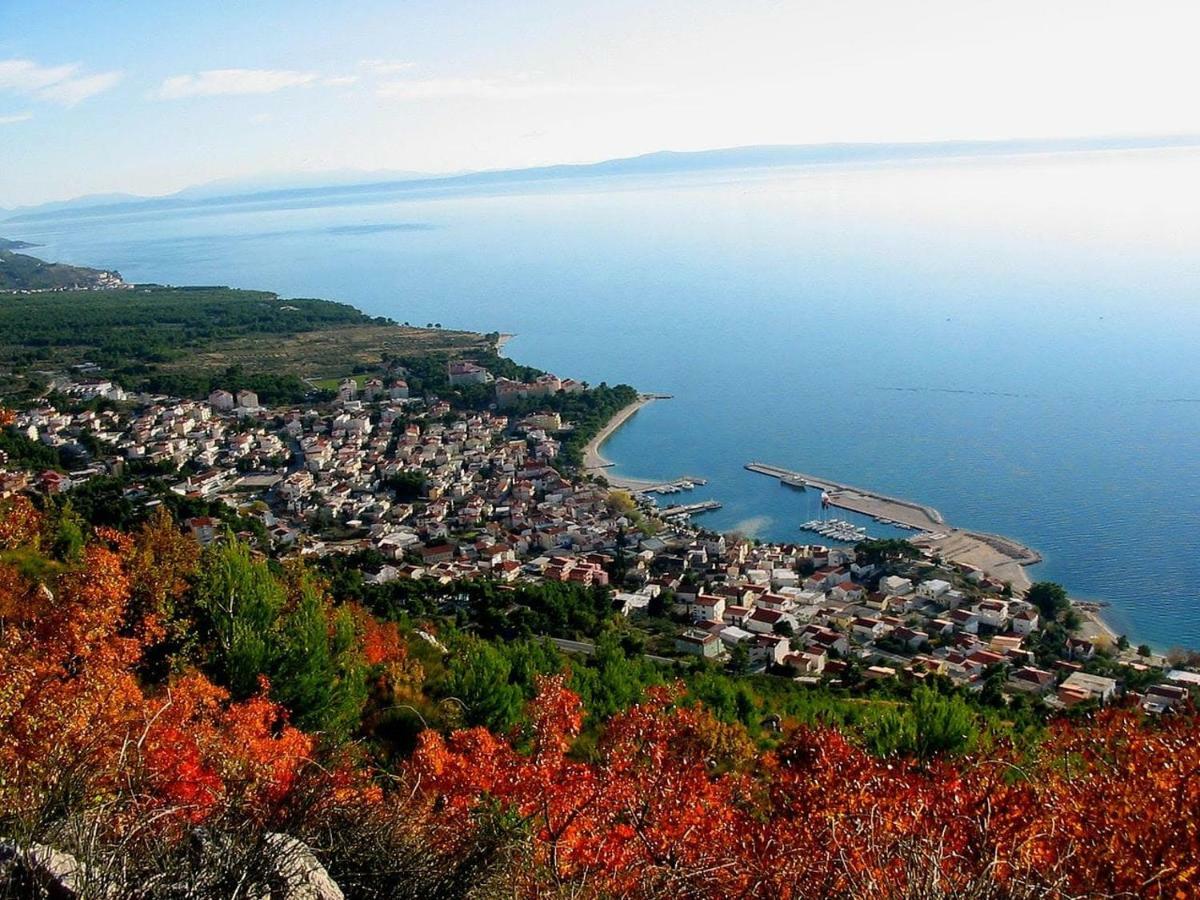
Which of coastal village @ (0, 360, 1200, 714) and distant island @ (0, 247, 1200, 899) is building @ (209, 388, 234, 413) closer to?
coastal village @ (0, 360, 1200, 714)

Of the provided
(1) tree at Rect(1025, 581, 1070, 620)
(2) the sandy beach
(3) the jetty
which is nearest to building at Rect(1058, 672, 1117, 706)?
(1) tree at Rect(1025, 581, 1070, 620)

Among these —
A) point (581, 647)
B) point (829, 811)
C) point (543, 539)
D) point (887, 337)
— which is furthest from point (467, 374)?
point (829, 811)

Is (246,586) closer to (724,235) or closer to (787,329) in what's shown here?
(787,329)

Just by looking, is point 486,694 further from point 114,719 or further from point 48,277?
point 48,277

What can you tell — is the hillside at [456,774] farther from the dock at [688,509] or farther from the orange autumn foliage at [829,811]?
the dock at [688,509]

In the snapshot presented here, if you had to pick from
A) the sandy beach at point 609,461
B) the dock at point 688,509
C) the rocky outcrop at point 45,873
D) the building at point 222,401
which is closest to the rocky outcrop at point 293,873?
the rocky outcrop at point 45,873

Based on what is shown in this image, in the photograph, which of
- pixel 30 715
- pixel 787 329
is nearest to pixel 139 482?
pixel 30 715
